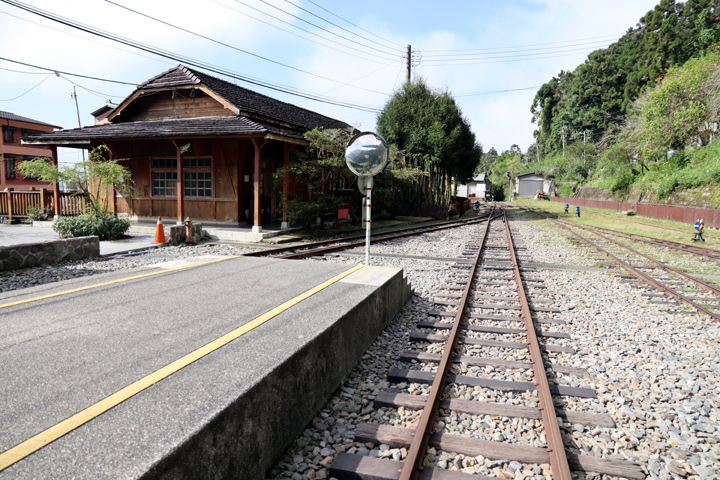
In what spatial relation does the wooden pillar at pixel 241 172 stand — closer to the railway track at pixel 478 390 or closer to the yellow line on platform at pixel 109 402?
the railway track at pixel 478 390

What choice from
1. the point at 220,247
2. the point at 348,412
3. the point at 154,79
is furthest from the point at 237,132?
the point at 348,412

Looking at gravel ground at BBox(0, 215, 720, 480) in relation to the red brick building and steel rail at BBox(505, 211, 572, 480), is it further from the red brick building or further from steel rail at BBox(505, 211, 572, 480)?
the red brick building

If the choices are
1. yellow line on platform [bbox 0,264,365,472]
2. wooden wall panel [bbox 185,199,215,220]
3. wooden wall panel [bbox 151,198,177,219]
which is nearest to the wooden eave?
wooden wall panel [bbox 185,199,215,220]

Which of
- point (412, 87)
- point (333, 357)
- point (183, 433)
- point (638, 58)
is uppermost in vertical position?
point (638, 58)

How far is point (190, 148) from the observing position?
15.5m

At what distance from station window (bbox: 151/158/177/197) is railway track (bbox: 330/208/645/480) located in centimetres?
1340

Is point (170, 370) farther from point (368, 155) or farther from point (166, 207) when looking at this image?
point (166, 207)

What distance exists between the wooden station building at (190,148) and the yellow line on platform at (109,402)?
11394mm

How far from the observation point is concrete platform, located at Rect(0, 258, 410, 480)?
71.5 inches

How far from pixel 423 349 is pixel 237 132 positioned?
33.7 feet

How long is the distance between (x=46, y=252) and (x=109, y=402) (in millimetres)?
7955

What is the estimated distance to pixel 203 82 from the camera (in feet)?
50.6

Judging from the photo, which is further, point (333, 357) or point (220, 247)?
point (220, 247)

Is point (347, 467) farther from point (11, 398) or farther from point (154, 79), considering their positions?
point (154, 79)
